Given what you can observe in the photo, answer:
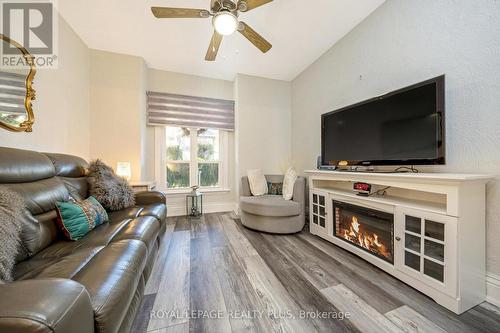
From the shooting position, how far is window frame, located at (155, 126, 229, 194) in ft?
11.1

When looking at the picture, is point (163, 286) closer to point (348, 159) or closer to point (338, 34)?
point (348, 159)

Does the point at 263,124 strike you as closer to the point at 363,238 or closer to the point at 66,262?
the point at 363,238

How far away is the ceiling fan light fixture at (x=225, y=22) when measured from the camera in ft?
5.08

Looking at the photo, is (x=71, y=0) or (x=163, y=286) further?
(x=71, y=0)

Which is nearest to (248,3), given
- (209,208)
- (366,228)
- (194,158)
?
(366,228)

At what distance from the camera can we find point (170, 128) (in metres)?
3.46

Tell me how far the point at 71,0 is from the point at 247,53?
203 centimetres

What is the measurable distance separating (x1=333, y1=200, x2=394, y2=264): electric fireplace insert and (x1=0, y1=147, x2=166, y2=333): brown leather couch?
195 centimetres

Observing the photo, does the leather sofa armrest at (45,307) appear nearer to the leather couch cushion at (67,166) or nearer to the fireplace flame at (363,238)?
the leather couch cushion at (67,166)

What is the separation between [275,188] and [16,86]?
3153mm

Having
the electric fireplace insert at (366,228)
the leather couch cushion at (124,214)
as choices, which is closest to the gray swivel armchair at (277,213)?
the electric fireplace insert at (366,228)

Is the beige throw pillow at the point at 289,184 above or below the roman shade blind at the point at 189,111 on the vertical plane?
below

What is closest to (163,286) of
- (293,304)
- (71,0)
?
(293,304)

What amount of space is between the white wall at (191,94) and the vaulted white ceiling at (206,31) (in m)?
0.20
